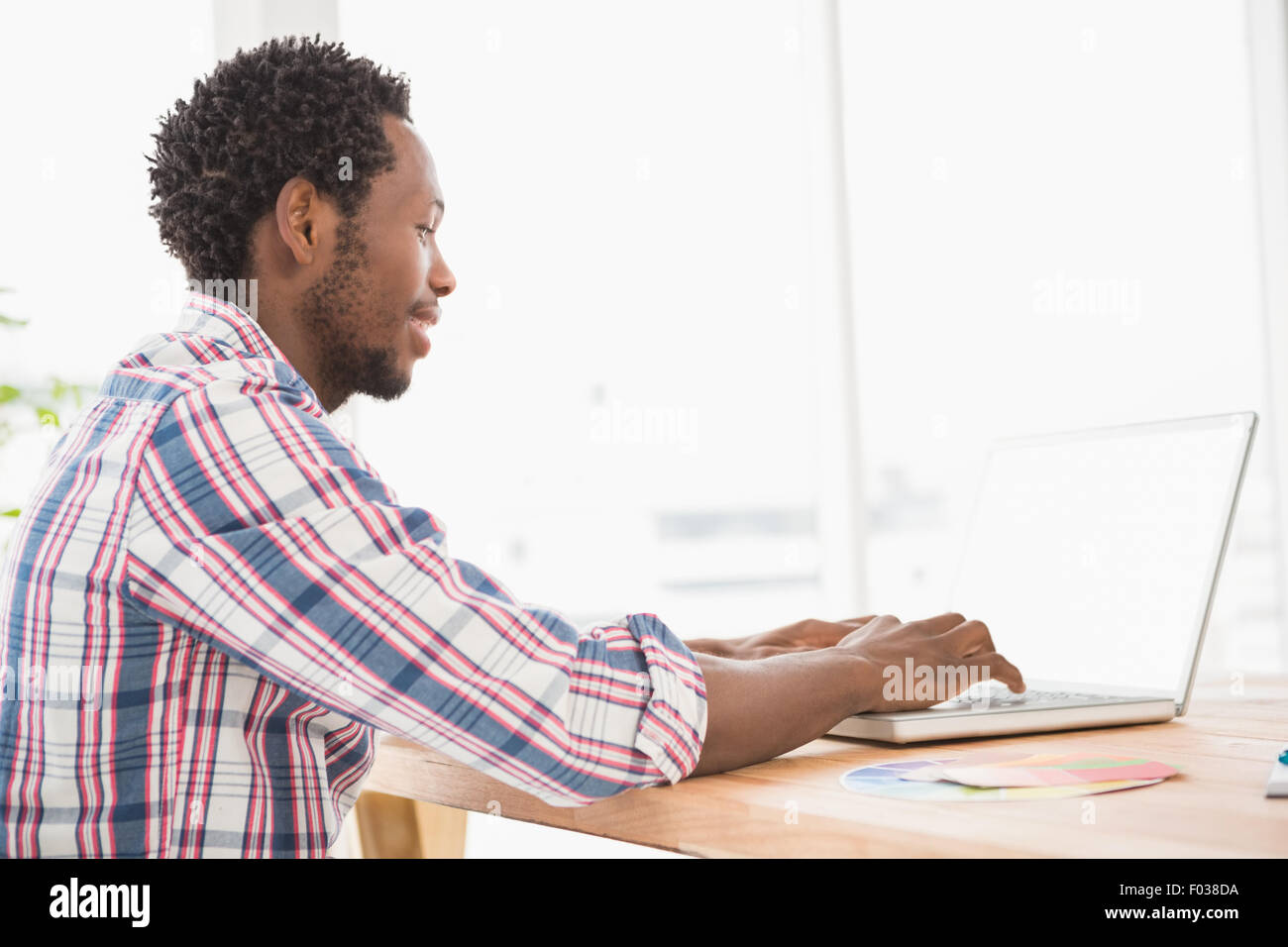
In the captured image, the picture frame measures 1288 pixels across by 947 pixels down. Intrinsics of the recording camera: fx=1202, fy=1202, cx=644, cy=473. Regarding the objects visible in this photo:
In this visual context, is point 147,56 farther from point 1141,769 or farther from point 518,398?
point 1141,769

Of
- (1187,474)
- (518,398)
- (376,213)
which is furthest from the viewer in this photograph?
(518,398)

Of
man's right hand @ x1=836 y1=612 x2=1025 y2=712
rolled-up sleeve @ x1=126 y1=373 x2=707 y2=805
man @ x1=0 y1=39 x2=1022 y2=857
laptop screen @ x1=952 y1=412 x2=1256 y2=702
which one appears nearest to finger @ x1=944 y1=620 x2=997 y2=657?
man's right hand @ x1=836 y1=612 x2=1025 y2=712

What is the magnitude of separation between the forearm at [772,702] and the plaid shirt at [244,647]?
32mm

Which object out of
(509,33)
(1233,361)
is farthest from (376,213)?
(1233,361)

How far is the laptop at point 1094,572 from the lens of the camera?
1030mm

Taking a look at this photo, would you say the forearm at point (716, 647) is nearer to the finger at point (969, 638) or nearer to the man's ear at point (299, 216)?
the finger at point (969, 638)

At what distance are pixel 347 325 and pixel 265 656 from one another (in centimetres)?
38

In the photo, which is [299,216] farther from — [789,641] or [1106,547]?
[1106,547]

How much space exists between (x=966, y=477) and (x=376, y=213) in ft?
6.62

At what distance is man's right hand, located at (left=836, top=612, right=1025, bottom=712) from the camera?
37.9 inches

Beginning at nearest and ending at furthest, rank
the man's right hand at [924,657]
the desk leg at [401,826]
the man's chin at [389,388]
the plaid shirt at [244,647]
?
the plaid shirt at [244,647] → the man's right hand at [924,657] → the man's chin at [389,388] → the desk leg at [401,826]

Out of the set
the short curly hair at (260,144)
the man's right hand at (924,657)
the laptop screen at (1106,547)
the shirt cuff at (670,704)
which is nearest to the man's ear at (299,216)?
the short curly hair at (260,144)

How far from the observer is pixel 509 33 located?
2400 millimetres

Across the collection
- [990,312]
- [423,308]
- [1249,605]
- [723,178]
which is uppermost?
[723,178]
